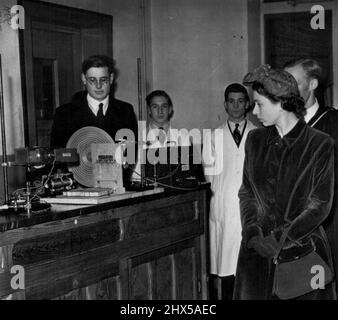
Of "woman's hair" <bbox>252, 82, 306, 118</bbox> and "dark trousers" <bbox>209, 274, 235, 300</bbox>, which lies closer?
"woman's hair" <bbox>252, 82, 306, 118</bbox>

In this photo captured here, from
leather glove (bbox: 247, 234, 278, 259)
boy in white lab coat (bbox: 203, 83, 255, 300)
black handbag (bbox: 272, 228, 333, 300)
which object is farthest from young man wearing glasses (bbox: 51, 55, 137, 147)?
black handbag (bbox: 272, 228, 333, 300)

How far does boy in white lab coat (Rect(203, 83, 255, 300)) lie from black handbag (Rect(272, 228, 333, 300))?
76.4 inches

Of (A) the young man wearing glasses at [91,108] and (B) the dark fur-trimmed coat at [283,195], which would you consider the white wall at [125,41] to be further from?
(B) the dark fur-trimmed coat at [283,195]

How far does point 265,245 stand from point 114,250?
2.40 feet

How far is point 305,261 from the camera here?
7.89 feet

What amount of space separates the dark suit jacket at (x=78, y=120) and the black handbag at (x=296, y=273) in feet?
5.53

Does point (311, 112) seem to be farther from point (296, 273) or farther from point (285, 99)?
point (296, 273)

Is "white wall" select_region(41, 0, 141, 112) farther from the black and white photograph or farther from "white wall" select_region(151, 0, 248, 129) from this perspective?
"white wall" select_region(151, 0, 248, 129)

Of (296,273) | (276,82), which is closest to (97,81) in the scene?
(276,82)

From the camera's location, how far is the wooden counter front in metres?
2.23

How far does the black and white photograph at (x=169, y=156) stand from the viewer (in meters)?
2.40

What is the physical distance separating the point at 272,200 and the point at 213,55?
121 inches

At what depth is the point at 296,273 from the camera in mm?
2395
